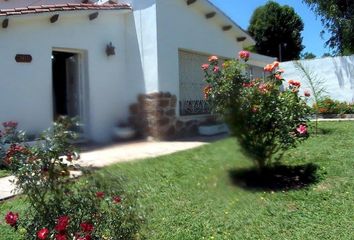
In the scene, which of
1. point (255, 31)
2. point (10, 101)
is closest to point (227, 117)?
point (10, 101)

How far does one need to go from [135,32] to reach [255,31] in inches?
872

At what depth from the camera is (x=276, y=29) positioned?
31062 mm

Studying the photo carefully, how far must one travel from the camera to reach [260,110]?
5.23 meters

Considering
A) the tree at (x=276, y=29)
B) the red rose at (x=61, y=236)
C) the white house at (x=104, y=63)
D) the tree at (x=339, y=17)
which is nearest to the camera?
the red rose at (x=61, y=236)

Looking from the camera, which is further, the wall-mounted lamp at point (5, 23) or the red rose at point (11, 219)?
the wall-mounted lamp at point (5, 23)

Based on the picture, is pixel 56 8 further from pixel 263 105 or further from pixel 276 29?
pixel 276 29

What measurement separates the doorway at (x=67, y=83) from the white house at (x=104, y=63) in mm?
23

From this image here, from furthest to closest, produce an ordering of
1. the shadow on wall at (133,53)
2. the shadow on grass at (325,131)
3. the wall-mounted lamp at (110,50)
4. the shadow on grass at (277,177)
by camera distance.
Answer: the shadow on grass at (325,131)
the shadow on wall at (133,53)
the wall-mounted lamp at (110,50)
the shadow on grass at (277,177)

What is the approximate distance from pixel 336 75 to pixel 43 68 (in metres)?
13.1

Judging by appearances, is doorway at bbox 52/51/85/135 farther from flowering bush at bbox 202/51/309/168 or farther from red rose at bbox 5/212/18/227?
red rose at bbox 5/212/18/227

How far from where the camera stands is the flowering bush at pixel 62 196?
301cm

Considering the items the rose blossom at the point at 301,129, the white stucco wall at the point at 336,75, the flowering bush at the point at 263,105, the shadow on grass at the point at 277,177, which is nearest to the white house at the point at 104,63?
the flowering bush at the point at 263,105

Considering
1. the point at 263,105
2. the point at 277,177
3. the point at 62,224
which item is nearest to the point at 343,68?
the point at 277,177

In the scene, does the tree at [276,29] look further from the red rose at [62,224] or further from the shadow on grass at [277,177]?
the red rose at [62,224]
